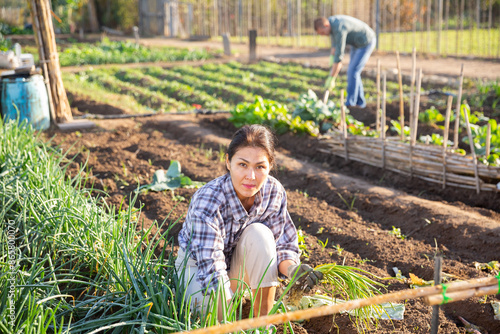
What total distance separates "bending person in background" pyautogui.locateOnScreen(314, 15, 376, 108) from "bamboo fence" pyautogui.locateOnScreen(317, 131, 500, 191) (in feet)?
5.70

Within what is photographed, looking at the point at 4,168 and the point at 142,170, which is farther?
the point at 142,170

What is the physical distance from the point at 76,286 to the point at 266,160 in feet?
3.28

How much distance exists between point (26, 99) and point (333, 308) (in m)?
5.12

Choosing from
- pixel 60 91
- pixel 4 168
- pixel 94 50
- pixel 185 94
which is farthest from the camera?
pixel 94 50

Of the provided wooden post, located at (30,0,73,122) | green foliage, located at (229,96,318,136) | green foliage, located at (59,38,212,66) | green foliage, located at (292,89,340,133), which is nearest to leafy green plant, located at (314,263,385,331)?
green foliage, located at (229,96,318,136)

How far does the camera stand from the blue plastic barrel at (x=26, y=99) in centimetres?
561

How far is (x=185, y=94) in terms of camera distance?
8375mm

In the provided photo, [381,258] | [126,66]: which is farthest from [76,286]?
[126,66]

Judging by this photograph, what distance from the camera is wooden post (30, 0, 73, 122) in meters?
5.57

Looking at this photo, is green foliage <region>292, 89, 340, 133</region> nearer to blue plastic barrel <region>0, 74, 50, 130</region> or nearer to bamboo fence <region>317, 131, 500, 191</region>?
bamboo fence <region>317, 131, 500, 191</region>

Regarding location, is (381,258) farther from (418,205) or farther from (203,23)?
(203,23)

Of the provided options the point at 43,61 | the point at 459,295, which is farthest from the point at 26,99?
the point at 459,295

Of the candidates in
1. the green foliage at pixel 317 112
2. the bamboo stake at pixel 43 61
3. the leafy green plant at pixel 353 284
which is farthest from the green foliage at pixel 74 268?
the green foliage at pixel 317 112

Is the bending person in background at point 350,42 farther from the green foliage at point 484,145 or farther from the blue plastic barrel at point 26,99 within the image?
the blue plastic barrel at point 26,99
